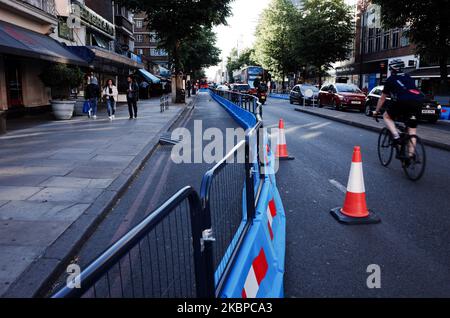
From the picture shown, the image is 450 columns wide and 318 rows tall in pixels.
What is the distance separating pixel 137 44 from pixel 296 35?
49.2 meters

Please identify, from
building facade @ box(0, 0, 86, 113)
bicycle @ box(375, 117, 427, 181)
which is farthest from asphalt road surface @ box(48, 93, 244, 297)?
building facade @ box(0, 0, 86, 113)

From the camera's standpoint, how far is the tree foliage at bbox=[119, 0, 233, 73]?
97.0 feet

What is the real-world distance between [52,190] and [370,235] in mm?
4607

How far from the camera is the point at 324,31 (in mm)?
45125

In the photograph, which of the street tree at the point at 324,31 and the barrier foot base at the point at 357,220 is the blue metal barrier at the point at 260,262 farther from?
the street tree at the point at 324,31

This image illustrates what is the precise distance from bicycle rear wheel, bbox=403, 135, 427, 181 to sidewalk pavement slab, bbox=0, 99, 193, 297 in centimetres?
504

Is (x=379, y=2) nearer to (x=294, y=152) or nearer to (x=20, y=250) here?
(x=294, y=152)

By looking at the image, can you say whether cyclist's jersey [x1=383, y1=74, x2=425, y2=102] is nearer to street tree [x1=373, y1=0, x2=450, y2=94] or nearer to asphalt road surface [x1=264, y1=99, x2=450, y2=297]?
asphalt road surface [x1=264, y1=99, x2=450, y2=297]

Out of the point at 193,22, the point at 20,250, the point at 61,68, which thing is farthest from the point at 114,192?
the point at 193,22

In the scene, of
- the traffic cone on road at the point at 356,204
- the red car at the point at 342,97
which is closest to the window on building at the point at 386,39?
the red car at the point at 342,97

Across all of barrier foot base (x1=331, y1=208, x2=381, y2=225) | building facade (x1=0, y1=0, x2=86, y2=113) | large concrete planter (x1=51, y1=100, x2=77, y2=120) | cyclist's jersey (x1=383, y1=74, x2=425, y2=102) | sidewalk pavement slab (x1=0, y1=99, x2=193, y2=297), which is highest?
building facade (x1=0, y1=0, x2=86, y2=113)

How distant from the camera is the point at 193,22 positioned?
3070cm

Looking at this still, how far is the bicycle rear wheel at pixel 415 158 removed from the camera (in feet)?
24.0

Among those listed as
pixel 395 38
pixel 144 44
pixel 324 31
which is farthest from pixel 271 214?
pixel 144 44
